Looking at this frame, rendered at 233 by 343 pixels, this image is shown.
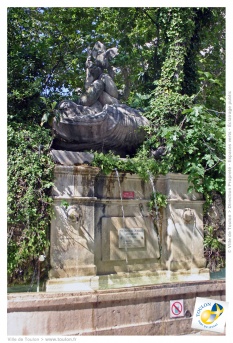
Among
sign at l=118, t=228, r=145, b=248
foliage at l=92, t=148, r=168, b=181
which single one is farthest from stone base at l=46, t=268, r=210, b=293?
foliage at l=92, t=148, r=168, b=181

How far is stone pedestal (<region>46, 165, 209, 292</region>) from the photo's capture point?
5.75 metres

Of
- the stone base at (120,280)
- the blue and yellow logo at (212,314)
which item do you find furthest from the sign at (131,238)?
the blue and yellow logo at (212,314)

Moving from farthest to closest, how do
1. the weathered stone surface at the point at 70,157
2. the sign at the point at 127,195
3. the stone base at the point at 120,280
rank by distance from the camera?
1. the sign at the point at 127,195
2. the weathered stone surface at the point at 70,157
3. the stone base at the point at 120,280

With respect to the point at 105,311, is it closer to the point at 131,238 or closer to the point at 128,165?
the point at 131,238

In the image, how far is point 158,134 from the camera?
7441 mm

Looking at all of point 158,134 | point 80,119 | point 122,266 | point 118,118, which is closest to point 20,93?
point 80,119

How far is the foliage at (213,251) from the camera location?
7.34 meters

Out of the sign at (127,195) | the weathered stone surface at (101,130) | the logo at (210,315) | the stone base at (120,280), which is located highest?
the weathered stone surface at (101,130)

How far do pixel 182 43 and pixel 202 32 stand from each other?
50.0 inches

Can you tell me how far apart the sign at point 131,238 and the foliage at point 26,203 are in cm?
134

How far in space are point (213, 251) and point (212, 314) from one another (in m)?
2.22

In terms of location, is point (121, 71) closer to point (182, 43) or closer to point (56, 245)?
point (182, 43)

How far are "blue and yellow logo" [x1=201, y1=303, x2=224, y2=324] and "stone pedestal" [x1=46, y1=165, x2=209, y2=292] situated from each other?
1.29m

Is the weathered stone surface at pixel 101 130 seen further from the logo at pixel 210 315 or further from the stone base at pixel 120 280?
the logo at pixel 210 315
